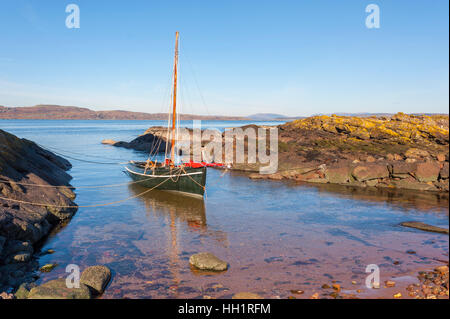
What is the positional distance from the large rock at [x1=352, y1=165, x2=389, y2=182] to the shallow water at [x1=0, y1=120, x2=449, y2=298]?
2445 mm

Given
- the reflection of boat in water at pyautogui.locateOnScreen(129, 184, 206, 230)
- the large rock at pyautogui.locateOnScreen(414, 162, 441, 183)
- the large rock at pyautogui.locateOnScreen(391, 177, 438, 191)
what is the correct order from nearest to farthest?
1. the reflection of boat in water at pyautogui.locateOnScreen(129, 184, 206, 230)
2. the large rock at pyautogui.locateOnScreen(391, 177, 438, 191)
3. the large rock at pyautogui.locateOnScreen(414, 162, 441, 183)

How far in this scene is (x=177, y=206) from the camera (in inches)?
900

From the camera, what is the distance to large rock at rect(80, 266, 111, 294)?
1003cm

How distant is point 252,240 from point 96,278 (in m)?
7.64

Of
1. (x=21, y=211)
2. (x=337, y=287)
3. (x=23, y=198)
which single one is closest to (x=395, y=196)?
(x=337, y=287)

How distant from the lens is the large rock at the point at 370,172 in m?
28.3

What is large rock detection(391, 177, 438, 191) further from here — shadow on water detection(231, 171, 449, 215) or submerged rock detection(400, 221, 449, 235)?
submerged rock detection(400, 221, 449, 235)

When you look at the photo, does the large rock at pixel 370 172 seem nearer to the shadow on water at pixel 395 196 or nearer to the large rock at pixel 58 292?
the shadow on water at pixel 395 196

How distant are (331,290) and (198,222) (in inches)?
395

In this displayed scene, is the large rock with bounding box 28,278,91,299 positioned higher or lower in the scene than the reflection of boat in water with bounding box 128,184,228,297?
higher

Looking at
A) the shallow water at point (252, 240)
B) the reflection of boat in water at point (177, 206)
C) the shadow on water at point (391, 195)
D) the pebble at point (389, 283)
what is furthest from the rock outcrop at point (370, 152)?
the pebble at point (389, 283)

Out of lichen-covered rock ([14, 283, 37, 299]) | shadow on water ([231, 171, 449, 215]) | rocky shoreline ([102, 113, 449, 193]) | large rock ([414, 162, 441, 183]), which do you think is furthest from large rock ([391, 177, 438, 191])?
lichen-covered rock ([14, 283, 37, 299])
